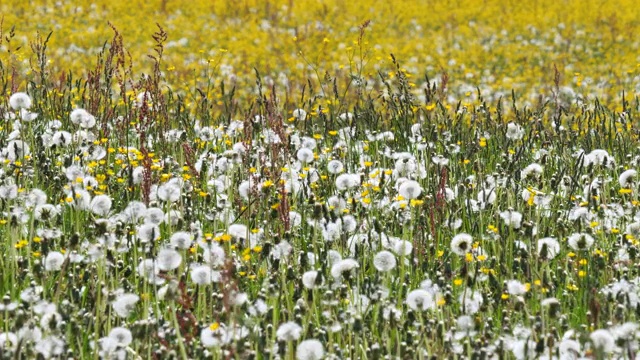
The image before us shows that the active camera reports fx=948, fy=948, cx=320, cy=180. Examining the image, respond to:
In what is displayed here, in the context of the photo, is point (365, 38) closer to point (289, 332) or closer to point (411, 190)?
point (411, 190)

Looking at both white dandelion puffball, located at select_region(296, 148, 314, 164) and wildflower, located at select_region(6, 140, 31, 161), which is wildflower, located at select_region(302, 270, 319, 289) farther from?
wildflower, located at select_region(6, 140, 31, 161)

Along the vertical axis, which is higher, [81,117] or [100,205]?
[81,117]

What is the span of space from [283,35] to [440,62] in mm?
2997

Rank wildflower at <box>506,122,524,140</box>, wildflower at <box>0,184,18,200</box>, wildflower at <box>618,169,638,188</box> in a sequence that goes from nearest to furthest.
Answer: wildflower at <box>0,184,18,200</box>
wildflower at <box>618,169,638,188</box>
wildflower at <box>506,122,524,140</box>

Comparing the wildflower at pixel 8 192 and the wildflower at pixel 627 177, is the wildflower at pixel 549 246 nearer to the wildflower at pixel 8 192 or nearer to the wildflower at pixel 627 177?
the wildflower at pixel 627 177

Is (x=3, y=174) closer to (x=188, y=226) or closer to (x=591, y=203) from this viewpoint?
(x=188, y=226)

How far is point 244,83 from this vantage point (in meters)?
12.9

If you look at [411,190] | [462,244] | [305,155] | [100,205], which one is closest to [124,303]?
[100,205]

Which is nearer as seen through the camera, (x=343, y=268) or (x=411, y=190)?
(x=343, y=268)

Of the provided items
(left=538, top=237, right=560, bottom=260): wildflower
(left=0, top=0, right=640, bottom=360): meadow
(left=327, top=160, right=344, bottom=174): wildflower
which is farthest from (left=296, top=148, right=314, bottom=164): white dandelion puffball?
(left=538, top=237, right=560, bottom=260): wildflower

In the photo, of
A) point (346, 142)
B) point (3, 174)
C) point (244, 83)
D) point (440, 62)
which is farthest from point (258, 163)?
point (440, 62)

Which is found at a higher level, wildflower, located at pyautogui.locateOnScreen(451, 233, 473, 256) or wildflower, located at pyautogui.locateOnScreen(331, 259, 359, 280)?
wildflower, located at pyautogui.locateOnScreen(331, 259, 359, 280)

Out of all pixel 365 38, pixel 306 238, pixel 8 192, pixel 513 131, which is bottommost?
pixel 365 38

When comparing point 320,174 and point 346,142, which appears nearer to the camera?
point 320,174
